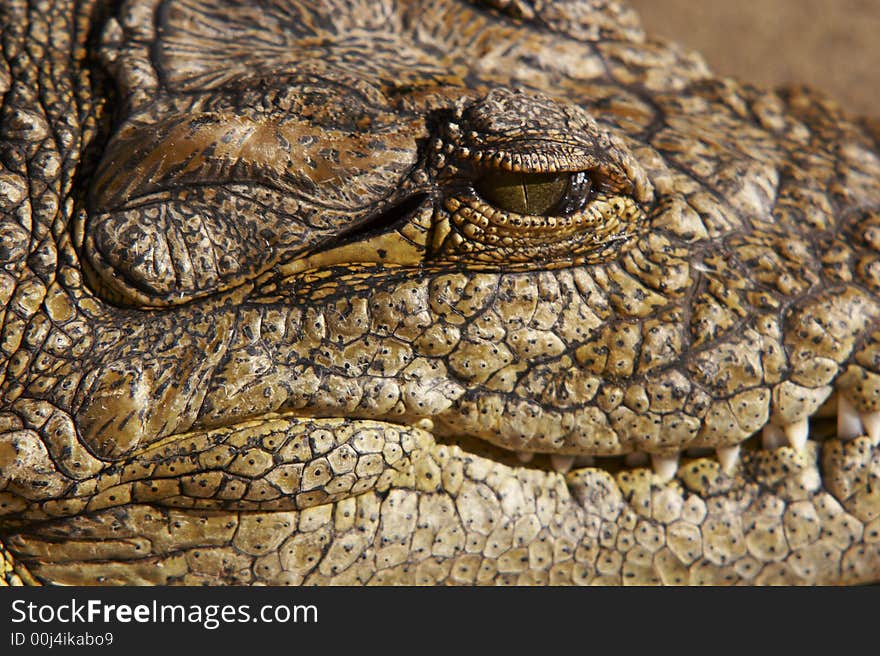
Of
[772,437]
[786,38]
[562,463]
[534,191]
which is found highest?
[534,191]

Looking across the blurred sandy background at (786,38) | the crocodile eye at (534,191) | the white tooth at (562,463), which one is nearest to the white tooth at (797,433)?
the white tooth at (562,463)

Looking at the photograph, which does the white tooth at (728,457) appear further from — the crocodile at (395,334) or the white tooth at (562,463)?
the white tooth at (562,463)

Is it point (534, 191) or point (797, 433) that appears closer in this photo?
point (534, 191)

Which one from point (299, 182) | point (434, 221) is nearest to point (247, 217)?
point (299, 182)

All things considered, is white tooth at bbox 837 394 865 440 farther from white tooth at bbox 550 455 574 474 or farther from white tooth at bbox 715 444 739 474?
white tooth at bbox 550 455 574 474

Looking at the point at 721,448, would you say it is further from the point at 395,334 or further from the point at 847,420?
the point at 395,334

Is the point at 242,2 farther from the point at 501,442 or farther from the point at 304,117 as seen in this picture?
the point at 501,442

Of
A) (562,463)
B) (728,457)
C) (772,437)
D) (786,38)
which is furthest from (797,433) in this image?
(786,38)
